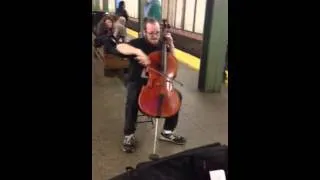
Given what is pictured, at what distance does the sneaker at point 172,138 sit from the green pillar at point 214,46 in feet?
0.60

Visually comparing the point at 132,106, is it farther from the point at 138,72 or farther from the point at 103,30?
the point at 103,30

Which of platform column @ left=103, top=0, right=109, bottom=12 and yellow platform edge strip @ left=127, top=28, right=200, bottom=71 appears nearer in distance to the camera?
platform column @ left=103, top=0, right=109, bottom=12

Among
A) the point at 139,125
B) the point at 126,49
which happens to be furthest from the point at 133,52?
the point at 139,125

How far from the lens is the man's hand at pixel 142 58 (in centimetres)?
91

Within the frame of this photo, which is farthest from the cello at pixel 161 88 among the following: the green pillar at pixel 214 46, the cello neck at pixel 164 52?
the green pillar at pixel 214 46

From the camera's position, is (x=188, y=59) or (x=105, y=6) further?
(x=188, y=59)

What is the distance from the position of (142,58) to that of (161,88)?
12 centimetres

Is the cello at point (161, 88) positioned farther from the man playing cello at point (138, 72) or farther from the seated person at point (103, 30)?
the seated person at point (103, 30)

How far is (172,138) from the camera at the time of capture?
997mm

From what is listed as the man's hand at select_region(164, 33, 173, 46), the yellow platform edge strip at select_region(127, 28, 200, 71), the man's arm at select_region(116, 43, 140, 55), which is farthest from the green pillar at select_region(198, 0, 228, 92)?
the man's arm at select_region(116, 43, 140, 55)

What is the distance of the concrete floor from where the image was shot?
893 mm

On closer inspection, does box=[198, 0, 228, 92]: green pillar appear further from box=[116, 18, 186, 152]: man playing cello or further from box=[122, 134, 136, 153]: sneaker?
box=[122, 134, 136, 153]: sneaker
